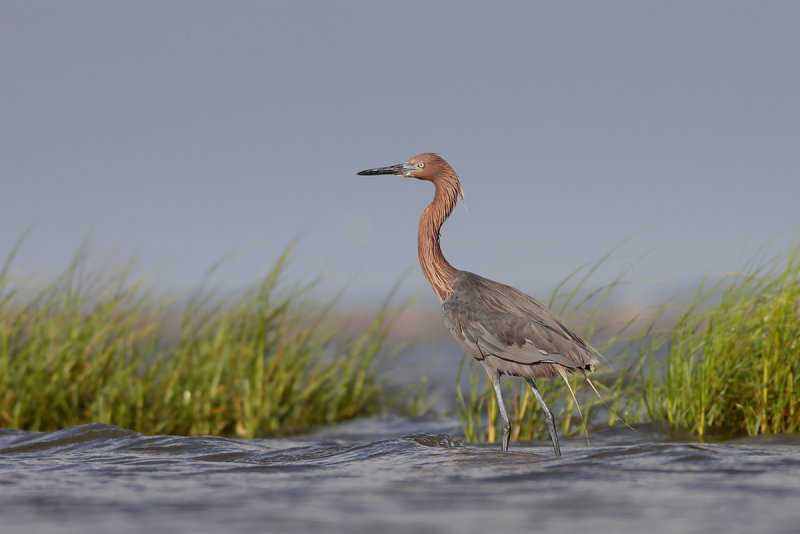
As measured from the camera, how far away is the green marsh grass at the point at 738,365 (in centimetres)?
674

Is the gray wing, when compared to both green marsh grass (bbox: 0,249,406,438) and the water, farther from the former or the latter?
green marsh grass (bbox: 0,249,406,438)

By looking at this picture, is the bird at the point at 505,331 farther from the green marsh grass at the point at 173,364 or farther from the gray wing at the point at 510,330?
the green marsh grass at the point at 173,364

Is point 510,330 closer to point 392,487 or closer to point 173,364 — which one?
point 392,487

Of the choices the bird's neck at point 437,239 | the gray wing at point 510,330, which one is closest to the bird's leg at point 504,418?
the gray wing at point 510,330

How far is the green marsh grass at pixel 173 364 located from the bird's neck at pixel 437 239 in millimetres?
2533

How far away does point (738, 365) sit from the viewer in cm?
681

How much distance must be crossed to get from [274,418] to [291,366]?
0.61 metres

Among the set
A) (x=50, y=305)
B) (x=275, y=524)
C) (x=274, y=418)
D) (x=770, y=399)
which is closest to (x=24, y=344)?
(x=50, y=305)

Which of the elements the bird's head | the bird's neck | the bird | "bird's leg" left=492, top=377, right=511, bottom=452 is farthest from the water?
the bird's head

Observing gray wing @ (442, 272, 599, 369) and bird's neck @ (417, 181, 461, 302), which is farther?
bird's neck @ (417, 181, 461, 302)

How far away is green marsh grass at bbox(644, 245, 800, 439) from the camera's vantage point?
6.74 m

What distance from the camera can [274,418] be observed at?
27.3 feet

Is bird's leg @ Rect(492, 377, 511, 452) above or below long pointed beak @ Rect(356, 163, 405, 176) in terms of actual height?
below

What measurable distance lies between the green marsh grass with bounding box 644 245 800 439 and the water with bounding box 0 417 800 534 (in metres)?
0.39
